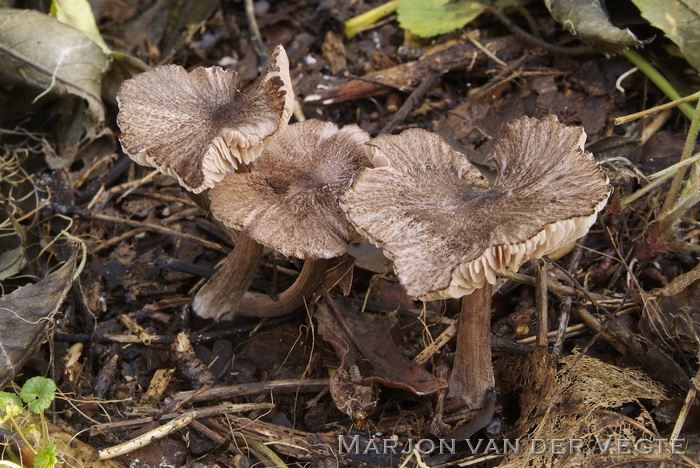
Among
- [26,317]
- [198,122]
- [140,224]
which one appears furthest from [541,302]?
[26,317]

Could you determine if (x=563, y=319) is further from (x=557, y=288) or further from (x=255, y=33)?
(x=255, y=33)

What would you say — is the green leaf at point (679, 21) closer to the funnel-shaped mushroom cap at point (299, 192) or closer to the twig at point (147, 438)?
the funnel-shaped mushroom cap at point (299, 192)

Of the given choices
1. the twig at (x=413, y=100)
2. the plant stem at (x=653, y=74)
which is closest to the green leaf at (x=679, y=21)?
the plant stem at (x=653, y=74)

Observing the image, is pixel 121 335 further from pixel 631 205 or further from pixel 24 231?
pixel 631 205

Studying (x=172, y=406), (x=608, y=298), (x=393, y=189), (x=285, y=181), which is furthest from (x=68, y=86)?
(x=608, y=298)

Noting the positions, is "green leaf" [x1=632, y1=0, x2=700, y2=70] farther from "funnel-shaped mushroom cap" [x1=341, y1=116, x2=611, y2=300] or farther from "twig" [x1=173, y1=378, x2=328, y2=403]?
"twig" [x1=173, y1=378, x2=328, y2=403]

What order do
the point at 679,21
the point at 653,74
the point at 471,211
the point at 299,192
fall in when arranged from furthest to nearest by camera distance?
the point at 653,74 < the point at 679,21 < the point at 299,192 < the point at 471,211

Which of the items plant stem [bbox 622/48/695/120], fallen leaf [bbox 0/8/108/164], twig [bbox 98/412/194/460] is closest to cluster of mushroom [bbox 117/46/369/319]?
twig [bbox 98/412/194/460]
